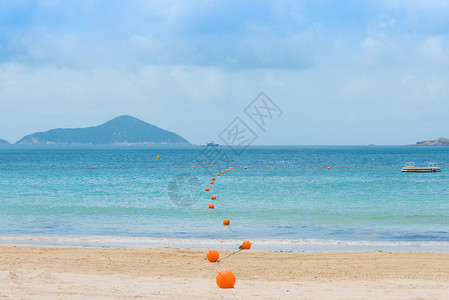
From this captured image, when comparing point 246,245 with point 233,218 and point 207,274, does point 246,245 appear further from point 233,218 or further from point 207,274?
point 233,218

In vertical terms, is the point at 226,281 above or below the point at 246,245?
above

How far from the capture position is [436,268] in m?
11.9

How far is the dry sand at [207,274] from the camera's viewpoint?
9.34 m

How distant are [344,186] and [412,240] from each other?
862 inches

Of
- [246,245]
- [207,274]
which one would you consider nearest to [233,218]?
[246,245]

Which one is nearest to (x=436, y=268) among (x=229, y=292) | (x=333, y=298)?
(x=333, y=298)

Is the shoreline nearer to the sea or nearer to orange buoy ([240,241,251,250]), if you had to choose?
A: the sea

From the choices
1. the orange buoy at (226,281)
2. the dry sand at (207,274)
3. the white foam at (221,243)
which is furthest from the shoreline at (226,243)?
the orange buoy at (226,281)

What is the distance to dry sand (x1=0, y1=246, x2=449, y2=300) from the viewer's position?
9.34 metres

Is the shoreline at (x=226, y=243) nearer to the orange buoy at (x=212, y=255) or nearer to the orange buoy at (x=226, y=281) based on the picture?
the orange buoy at (x=212, y=255)

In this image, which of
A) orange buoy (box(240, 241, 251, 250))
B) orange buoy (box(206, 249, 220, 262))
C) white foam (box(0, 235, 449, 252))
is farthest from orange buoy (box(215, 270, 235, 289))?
white foam (box(0, 235, 449, 252))

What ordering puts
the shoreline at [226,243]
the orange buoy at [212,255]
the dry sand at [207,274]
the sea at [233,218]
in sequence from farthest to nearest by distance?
the sea at [233,218], the shoreline at [226,243], the orange buoy at [212,255], the dry sand at [207,274]

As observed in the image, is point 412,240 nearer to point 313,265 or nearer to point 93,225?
point 313,265

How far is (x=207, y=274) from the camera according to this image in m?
11.4
